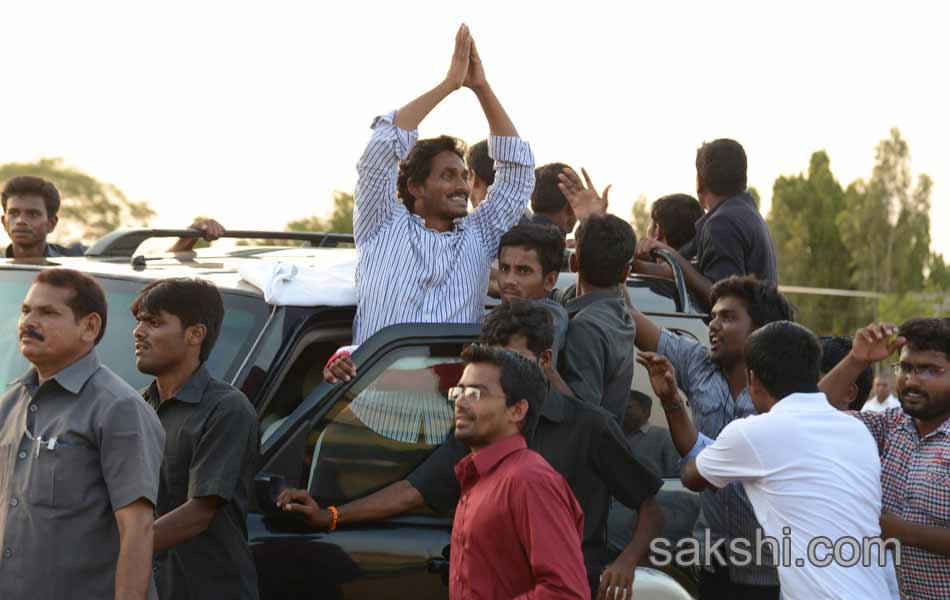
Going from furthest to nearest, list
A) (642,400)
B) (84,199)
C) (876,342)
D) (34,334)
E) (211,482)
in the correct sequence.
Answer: (84,199)
(642,400)
(876,342)
(211,482)
(34,334)

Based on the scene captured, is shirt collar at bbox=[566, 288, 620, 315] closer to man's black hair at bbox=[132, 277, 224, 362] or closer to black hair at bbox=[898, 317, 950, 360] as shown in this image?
black hair at bbox=[898, 317, 950, 360]

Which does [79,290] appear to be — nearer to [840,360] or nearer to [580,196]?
[580,196]

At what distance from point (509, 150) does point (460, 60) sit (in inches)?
16.8

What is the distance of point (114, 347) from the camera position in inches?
200

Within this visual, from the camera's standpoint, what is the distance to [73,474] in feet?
12.6

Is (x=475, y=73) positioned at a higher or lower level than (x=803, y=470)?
higher

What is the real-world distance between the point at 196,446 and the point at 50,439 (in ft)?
1.81

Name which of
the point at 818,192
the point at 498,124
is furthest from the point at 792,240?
the point at 498,124

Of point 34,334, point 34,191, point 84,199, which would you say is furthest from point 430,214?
point 84,199

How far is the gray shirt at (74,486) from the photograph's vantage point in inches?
150

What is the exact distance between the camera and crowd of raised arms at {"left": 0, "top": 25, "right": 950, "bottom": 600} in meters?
3.85

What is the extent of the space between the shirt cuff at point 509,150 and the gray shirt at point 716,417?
34.2 inches

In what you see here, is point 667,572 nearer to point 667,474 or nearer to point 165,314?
point 667,474

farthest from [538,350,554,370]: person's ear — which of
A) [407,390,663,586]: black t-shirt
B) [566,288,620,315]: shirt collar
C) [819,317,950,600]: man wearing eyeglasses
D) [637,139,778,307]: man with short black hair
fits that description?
[637,139,778,307]: man with short black hair
